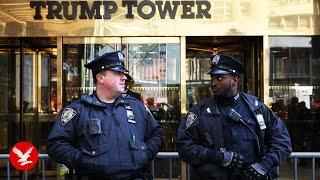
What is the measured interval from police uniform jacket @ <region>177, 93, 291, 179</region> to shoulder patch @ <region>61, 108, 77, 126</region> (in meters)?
0.79

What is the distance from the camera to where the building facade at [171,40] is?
9336mm

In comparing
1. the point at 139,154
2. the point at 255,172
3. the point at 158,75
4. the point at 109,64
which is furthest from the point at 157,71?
the point at 255,172

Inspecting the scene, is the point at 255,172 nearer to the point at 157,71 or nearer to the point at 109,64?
the point at 109,64

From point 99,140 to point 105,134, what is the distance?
0.06 meters

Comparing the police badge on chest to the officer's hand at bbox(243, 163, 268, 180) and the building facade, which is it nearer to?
the officer's hand at bbox(243, 163, 268, 180)

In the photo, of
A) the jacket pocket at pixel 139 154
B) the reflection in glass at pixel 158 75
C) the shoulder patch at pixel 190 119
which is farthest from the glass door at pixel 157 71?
the jacket pocket at pixel 139 154

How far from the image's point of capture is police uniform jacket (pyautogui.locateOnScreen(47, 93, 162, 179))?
3744 mm

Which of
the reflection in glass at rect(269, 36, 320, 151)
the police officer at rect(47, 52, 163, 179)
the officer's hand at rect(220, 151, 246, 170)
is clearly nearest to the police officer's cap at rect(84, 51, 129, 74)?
the police officer at rect(47, 52, 163, 179)

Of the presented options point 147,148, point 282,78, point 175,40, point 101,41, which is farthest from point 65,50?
point 147,148

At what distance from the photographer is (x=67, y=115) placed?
3.88 m

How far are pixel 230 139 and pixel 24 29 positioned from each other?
6213 mm

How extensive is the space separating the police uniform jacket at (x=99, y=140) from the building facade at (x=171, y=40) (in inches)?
215

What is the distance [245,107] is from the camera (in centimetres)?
408

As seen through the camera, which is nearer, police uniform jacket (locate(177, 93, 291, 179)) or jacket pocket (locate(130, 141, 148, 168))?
jacket pocket (locate(130, 141, 148, 168))
